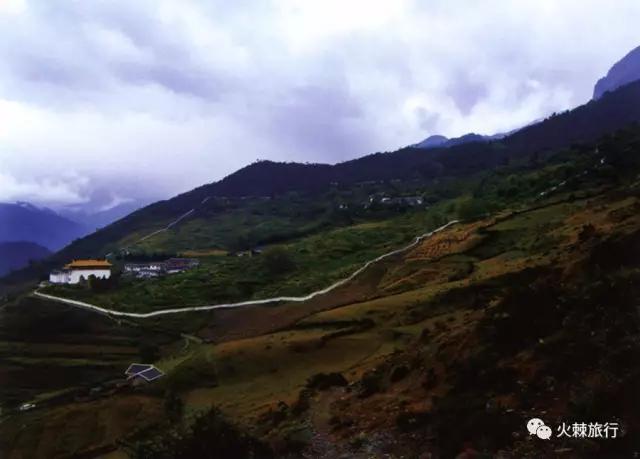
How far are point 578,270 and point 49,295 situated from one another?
191ft

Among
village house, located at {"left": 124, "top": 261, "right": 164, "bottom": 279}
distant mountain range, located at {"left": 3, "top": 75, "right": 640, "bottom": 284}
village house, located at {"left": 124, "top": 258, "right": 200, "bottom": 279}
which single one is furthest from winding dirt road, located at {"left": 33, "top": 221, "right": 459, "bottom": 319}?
distant mountain range, located at {"left": 3, "top": 75, "right": 640, "bottom": 284}

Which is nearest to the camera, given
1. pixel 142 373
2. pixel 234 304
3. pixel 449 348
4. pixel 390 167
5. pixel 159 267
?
→ pixel 449 348

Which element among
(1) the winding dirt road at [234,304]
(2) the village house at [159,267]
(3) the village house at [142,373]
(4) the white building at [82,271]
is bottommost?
(3) the village house at [142,373]

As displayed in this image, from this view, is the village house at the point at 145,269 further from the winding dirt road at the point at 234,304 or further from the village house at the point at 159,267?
the winding dirt road at the point at 234,304

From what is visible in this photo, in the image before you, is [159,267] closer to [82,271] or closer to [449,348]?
[82,271]

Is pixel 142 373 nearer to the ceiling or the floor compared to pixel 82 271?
nearer to the floor

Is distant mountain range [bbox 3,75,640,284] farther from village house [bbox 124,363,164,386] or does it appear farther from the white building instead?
village house [bbox 124,363,164,386]

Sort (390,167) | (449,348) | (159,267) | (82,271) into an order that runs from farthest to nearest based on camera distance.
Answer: (390,167), (159,267), (82,271), (449,348)

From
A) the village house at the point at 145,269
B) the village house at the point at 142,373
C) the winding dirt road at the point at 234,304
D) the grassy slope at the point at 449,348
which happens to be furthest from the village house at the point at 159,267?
the village house at the point at 142,373

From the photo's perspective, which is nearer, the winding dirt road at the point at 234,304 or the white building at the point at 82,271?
the winding dirt road at the point at 234,304

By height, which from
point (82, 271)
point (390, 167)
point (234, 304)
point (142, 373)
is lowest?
point (142, 373)

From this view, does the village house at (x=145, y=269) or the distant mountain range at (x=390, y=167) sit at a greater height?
the distant mountain range at (x=390, y=167)

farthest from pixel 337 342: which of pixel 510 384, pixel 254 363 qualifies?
pixel 510 384

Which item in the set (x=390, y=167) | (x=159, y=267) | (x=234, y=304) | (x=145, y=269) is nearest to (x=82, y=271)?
(x=145, y=269)
